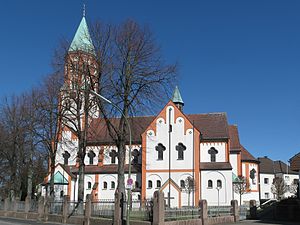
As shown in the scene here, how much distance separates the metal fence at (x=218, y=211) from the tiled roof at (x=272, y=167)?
62389 millimetres

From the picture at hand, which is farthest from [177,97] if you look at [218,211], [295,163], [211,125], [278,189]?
[295,163]

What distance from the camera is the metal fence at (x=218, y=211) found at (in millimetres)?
31125

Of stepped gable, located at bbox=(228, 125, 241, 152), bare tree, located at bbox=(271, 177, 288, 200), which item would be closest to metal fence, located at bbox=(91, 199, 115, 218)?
stepped gable, located at bbox=(228, 125, 241, 152)

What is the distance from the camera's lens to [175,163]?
176ft

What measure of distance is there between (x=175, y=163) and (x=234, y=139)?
12.1 meters

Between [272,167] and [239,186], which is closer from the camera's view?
[239,186]

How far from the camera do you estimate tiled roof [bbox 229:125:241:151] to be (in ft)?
194

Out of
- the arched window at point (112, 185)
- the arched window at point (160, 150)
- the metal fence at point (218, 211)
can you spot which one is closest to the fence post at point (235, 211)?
the metal fence at point (218, 211)

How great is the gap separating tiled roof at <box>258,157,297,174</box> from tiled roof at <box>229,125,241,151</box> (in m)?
33.4

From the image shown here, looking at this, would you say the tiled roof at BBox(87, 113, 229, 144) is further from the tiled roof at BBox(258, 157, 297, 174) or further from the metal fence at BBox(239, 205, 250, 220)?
the tiled roof at BBox(258, 157, 297, 174)

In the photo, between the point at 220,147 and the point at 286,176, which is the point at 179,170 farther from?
the point at 286,176

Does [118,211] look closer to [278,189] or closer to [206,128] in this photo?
[206,128]

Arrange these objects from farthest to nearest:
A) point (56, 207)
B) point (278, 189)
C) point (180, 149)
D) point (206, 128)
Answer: point (278, 189), point (206, 128), point (180, 149), point (56, 207)

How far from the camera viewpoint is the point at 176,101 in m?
62.8
